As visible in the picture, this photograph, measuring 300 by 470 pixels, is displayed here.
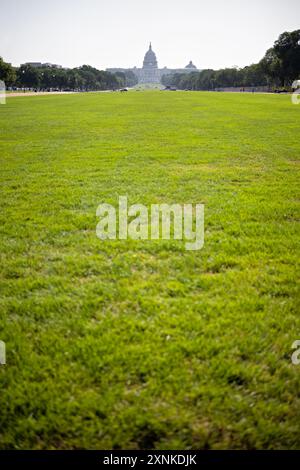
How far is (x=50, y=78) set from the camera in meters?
119

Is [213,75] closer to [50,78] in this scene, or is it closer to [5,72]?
[50,78]

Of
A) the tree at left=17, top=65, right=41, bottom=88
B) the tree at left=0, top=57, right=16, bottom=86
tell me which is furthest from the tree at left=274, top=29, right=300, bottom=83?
the tree at left=17, top=65, right=41, bottom=88

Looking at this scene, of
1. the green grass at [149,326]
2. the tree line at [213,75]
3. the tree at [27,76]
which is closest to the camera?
the green grass at [149,326]

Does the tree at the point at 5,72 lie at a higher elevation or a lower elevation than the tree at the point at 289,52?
lower

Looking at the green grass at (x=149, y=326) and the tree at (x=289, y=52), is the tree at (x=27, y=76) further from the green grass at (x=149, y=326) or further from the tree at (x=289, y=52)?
the green grass at (x=149, y=326)

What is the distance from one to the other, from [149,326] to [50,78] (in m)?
135

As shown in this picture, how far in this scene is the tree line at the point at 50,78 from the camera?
267 ft

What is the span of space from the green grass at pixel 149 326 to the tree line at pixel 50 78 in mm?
86435

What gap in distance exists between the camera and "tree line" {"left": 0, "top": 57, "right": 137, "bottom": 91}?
81.4 metres

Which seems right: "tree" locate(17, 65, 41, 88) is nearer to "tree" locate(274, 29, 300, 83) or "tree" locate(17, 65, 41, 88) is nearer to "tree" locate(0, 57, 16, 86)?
"tree" locate(0, 57, 16, 86)

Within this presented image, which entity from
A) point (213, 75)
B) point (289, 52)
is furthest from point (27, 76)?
point (213, 75)

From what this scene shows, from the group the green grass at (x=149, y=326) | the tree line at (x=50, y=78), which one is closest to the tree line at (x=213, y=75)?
the tree line at (x=50, y=78)
